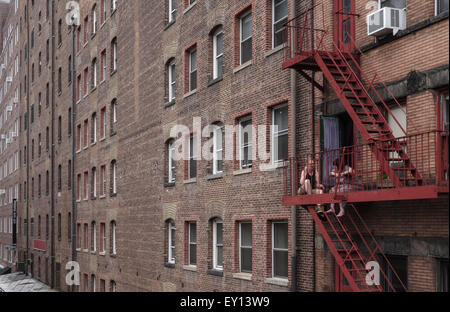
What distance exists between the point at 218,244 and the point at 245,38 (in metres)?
6.90

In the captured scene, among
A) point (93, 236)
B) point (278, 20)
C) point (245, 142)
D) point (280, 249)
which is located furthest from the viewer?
point (93, 236)

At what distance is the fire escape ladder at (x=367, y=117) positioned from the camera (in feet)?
43.7

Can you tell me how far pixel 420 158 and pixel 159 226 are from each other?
1600cm

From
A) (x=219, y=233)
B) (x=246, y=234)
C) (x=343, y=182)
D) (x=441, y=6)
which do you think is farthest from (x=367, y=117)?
(x=219, y=233)

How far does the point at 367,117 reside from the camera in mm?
15250

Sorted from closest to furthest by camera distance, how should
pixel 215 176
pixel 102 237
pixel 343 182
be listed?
pixel 343 182
pixel 215 176
pixel 102 237

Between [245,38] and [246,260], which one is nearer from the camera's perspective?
[246,260]

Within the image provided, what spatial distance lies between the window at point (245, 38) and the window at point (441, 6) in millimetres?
8379

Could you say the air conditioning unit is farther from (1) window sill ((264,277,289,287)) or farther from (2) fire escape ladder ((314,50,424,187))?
(1) window sill ((264,277,289,287))

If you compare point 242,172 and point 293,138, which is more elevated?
point 293,138

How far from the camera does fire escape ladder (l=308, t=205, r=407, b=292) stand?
14.5 meters

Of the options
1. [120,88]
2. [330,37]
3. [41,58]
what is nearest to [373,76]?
[330,37]

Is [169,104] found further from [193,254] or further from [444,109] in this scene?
[444,109]

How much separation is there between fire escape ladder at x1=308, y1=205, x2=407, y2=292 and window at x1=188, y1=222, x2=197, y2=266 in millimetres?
8932
